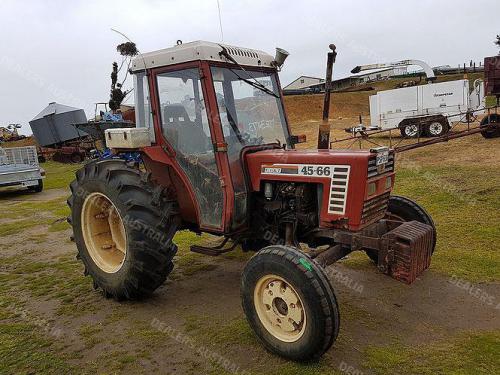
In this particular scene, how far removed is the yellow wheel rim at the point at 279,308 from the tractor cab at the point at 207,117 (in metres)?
0.86

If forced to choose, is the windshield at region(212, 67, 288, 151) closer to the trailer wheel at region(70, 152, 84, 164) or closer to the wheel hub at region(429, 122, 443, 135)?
the wheel hub at region(429, 122, 443, 135)

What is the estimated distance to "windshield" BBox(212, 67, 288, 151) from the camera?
4031mm

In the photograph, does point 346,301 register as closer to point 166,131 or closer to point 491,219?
point 166,131

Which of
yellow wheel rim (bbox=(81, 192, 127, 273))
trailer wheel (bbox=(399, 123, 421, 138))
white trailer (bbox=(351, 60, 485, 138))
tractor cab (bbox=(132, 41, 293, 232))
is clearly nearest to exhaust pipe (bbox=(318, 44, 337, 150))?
tractor cab (bbox=(132, 41, 293, 232))

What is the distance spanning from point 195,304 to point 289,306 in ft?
4.46

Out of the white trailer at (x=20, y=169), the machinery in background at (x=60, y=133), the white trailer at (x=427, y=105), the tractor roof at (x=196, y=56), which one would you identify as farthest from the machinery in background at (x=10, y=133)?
the tractor roof at (x=196, y=56)

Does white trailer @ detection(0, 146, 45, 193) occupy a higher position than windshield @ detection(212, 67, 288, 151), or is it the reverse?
windshield @ detection(212, 67, 288, 151)

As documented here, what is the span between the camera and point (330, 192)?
11.9ft

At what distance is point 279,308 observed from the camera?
3.33 meters

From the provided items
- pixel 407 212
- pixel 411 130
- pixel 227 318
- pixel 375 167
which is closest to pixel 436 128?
pixel 411 130

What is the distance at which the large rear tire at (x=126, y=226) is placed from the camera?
3955 mm

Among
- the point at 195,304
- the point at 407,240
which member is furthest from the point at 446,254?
the point at 195,304

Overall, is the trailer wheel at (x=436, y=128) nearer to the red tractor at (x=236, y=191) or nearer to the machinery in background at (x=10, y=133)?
the red tractor at (x=236, y=191)

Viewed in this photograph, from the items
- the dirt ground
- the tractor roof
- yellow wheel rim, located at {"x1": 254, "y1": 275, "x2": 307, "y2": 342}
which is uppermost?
the tractor roof
